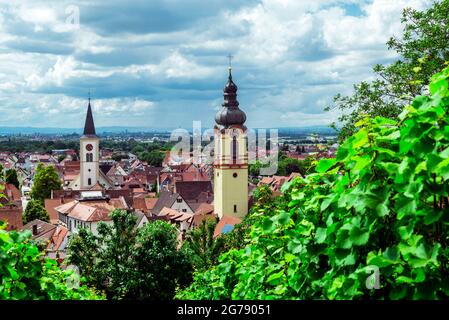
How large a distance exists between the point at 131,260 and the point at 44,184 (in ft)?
143

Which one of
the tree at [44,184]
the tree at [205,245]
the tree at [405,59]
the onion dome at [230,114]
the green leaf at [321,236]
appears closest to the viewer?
the green leaf at [321,236]

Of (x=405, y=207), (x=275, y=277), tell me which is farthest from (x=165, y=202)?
(x=405, y=207)

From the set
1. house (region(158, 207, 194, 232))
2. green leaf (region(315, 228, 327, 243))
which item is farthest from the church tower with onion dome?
green leaf (region(315, 228, 327, 243))

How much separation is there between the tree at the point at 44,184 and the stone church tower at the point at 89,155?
1256 centimetres

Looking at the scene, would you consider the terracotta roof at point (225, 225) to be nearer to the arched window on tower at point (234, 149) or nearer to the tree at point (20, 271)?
the arched window on tower at point (234, 149)

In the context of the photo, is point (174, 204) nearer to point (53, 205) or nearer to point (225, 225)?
point (53, 205)

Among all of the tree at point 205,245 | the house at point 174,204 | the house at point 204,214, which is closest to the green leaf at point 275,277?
the tree at point 205,245

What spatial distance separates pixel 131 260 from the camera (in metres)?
16.9

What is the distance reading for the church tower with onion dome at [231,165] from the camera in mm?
40344

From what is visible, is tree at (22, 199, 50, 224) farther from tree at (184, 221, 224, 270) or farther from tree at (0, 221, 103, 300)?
tree at (0, 221, 103, 300)

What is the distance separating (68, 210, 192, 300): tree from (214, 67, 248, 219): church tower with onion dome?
75.5 feet
